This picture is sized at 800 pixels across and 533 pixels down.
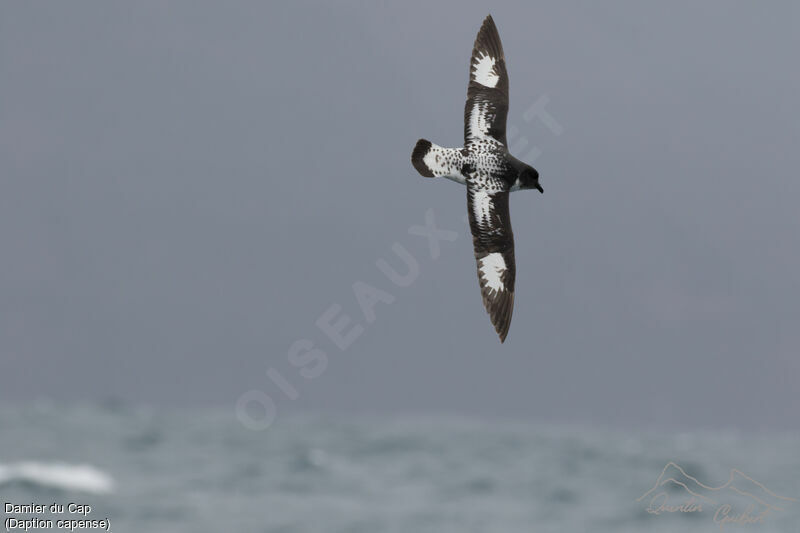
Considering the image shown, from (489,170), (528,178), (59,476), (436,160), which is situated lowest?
(528,178)

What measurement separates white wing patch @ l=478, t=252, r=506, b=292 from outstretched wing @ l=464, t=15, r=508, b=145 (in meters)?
1.62

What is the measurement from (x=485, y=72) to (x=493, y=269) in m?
3.10

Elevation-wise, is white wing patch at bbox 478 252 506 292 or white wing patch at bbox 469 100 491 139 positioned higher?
white wing patch at bbox 469 100 491 139

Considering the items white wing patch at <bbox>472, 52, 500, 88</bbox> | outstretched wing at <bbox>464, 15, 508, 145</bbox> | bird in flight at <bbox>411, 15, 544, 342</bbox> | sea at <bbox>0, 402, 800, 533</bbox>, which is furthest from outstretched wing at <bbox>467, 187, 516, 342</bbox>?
sea at <bbox>0, 402, 800, 533</bbox>

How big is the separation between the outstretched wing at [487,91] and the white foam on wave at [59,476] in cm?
4445

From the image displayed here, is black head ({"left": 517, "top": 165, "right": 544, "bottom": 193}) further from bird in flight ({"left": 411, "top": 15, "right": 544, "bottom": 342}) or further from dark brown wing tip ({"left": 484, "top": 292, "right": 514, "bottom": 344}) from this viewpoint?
dark brown wing tip ({"left": 484, "top": 292, "right": 514, "bottom": 344})

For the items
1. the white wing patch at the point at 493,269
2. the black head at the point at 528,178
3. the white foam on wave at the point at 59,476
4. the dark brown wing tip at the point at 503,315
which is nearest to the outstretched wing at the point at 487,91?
the black head at the point at 528,178

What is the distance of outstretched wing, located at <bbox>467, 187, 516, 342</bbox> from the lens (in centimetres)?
1244

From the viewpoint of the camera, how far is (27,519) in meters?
44.7

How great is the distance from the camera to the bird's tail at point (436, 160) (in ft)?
39.3

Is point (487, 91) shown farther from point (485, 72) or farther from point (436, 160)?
point (436, 160)

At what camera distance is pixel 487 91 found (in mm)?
13562

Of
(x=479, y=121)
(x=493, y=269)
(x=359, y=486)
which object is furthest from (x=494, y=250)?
(x=359, y=486)

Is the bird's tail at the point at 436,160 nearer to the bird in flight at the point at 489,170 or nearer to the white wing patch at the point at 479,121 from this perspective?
the bird in flight at the point at 489,170
